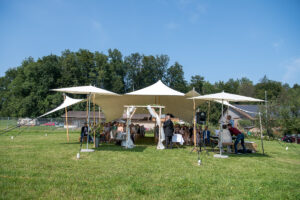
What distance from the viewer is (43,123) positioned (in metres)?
25.6

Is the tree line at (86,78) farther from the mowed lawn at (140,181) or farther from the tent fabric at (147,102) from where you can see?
the mowed lawn at (140,181)

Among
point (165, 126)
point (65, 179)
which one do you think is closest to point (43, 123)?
point (165, 126)

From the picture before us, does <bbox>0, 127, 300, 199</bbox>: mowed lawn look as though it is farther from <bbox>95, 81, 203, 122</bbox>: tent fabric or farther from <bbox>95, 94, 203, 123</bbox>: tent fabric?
<bbox>95, 94, 203, 123</bbox>: tent fabric

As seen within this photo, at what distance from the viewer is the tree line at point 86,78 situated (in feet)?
156

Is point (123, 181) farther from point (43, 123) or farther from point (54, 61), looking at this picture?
point (54, 61)

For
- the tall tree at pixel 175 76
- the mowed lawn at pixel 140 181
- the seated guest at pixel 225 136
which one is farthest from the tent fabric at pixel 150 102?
the tall tree at pixel 175 76

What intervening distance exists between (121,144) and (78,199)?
7.97 m

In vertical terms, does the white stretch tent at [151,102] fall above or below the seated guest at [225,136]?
above

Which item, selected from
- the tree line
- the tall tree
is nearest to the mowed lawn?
the tree line

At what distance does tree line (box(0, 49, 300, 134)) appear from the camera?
4759 cm

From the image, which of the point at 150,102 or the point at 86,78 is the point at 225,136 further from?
the point at 86,78

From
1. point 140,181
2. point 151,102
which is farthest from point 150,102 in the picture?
point 140,181

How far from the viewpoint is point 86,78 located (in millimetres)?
51688

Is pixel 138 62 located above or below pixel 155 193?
above
